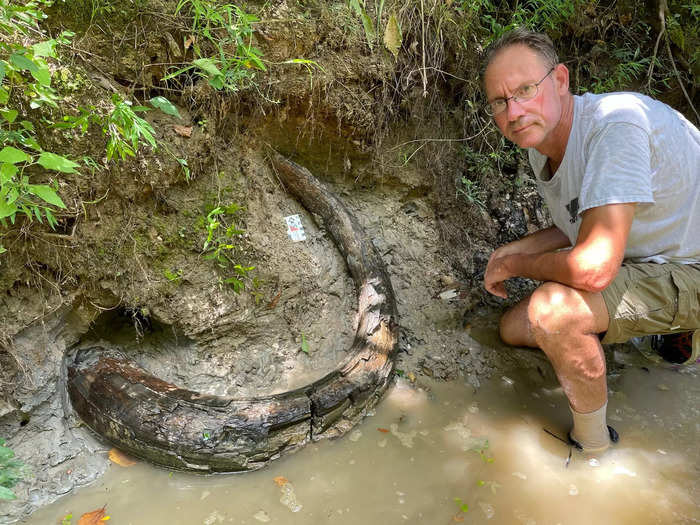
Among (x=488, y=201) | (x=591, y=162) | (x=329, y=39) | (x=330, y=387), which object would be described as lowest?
(x=330, y=387)

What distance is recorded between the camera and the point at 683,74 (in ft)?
12.6

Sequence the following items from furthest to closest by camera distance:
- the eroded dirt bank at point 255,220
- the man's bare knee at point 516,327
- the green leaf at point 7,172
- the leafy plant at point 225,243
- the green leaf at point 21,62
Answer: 1. the man's bare knee at point 516,327
2. the leafy plant at point 225,243
3. the eroded dirt bank at point 255,220
4. the green leaf at point 7,172
5. the green leaf at point 21,62

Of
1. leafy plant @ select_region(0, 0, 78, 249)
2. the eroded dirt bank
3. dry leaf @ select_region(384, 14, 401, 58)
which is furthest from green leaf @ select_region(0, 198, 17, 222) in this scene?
dry leaf @ select_region(384, 14, 401, 58)

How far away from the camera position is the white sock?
209 centimetres

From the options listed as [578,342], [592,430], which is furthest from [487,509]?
[578,342]

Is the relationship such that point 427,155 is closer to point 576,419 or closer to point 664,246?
point 664,246

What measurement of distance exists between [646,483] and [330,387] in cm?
156

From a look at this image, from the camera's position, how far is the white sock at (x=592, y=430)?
2094 millimetres

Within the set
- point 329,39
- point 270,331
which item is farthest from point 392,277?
point 329,39

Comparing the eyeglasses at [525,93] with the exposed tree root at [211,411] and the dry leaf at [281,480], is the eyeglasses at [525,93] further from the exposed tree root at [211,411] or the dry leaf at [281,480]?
the dry leaf at [281,480]

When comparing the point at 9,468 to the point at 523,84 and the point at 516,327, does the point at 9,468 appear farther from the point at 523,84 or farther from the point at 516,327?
the point at 523,84

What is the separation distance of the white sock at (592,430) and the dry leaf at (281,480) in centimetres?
146

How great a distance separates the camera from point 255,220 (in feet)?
9.37

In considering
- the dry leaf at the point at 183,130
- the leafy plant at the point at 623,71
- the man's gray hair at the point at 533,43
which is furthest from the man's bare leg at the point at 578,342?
the leafy plant at the point at 623,71
